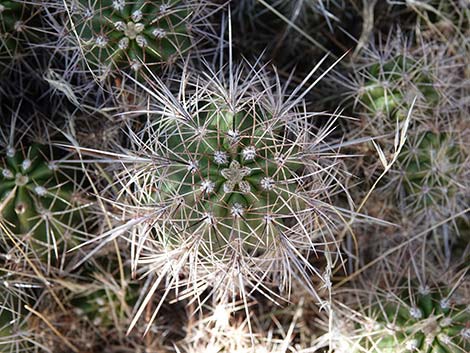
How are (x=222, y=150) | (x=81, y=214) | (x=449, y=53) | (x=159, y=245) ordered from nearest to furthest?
(x=222, y=150)
(x=159, y=245)
(x=81, y=214)
(x=449, y=53)

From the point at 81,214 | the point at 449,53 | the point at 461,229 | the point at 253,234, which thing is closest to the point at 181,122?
the point at 253,234

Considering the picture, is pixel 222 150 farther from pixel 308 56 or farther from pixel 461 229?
pixel 461 229

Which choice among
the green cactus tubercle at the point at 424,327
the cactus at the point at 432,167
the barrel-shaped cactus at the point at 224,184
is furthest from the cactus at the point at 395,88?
the green cactus tubercle at the point at 424,327

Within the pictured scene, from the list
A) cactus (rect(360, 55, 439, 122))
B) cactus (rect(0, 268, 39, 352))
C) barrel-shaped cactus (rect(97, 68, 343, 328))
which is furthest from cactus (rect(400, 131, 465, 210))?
cactus (rect(0, 268, 39, 352))

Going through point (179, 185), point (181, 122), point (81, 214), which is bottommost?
point (81, 214)

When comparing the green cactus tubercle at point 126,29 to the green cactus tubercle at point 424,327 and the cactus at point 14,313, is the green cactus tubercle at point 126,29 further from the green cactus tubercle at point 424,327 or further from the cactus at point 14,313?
the green cactus tubercle at point 424,327

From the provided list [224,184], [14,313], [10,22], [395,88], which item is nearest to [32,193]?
[14,313]

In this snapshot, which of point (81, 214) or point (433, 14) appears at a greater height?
point (433, 14)
